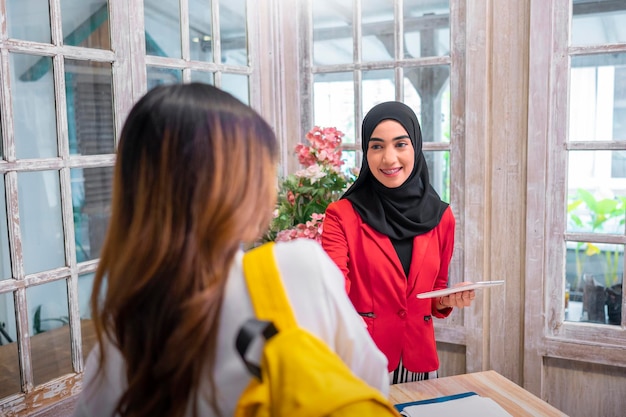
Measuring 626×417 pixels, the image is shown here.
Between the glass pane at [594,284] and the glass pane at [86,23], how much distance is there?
81.2 inches

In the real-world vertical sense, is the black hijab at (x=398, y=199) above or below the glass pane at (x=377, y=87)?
below

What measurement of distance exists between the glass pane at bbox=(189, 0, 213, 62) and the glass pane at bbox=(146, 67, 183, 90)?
135mm

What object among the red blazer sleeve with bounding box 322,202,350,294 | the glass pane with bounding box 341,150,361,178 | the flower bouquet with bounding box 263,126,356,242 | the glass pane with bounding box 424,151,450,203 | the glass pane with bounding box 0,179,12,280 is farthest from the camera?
the glass pane with bounding box 341,150,361,178

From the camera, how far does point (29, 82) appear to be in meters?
1.82

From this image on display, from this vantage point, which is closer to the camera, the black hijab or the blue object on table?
the blue object on table

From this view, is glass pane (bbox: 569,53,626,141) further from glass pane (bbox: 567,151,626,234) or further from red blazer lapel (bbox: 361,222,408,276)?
red blazer lapel (bbox: 361,222,408,276)

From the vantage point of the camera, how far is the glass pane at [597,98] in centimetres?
223

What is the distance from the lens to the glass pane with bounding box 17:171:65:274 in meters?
1.82

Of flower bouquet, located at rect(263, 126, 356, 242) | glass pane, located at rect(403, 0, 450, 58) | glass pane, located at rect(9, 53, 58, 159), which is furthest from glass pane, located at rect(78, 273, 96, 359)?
glass pane, located at rect(403, 0, 450, 58)

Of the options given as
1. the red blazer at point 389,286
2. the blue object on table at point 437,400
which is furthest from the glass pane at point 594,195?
the blue object on table at point 437,400

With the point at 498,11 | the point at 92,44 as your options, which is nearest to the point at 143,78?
the point at 92,44

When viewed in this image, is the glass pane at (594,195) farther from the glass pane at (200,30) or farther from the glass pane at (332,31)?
the glass pane at (200,30)

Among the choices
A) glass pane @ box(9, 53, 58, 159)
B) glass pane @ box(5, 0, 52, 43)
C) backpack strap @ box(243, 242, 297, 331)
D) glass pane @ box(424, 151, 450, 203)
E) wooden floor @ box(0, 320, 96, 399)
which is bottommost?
wooden floor @ box(0, 320, 96, 399)

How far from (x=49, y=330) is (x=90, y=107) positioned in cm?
80
